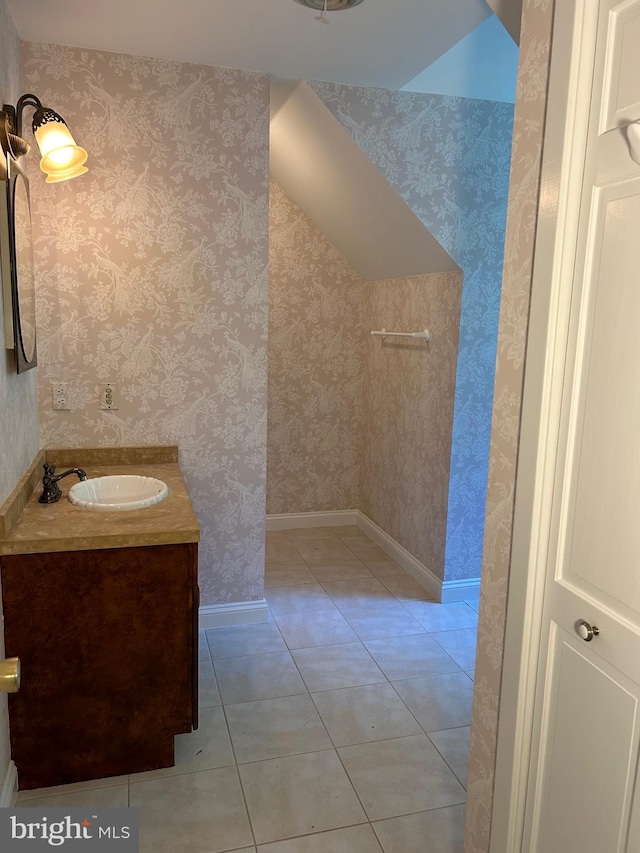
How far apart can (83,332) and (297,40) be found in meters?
1.40

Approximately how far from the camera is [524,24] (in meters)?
1.36

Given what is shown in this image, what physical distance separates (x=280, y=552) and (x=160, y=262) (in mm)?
1962

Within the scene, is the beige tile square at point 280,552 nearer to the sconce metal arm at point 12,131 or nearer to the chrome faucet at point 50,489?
the chrome faucet at point 50,489

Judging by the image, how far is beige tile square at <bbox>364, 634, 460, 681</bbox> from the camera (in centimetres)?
272

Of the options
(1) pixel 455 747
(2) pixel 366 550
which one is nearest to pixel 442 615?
(2) pixel 366 550

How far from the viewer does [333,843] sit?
183 centimetres

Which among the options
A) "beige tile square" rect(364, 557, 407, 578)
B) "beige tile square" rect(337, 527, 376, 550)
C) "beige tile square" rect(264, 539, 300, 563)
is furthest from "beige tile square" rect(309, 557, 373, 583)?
"beige tile square" rect(337, 527, 376, 550)

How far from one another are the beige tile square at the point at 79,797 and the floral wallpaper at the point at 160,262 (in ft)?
3.81

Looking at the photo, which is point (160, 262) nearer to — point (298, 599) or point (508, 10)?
point (508, 10)

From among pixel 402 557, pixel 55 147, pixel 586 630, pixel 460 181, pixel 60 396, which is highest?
pixel 460 181

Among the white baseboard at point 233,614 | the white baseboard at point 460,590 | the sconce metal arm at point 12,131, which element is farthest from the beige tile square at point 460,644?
the sconce metal arm at point 12,131

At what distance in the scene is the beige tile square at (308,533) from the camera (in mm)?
4254

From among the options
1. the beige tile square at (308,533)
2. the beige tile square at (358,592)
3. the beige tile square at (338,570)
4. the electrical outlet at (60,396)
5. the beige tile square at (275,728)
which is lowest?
the beige tile square at (275,728)

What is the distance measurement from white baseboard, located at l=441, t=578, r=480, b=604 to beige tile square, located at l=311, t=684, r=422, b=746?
862mm
